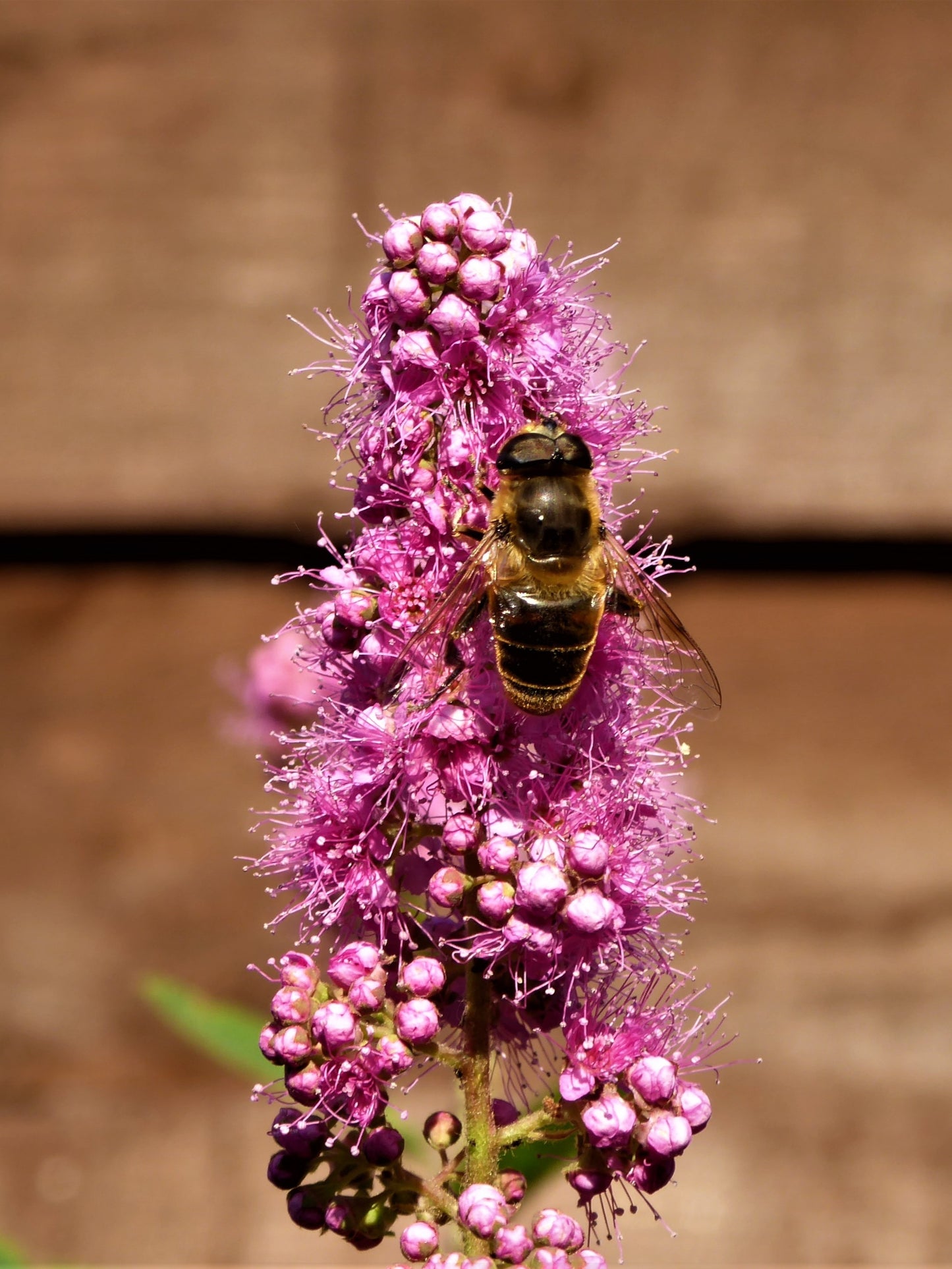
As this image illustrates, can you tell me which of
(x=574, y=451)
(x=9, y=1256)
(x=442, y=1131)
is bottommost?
(x=9, y=1256)

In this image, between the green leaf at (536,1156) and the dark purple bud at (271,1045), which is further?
the green leaf at (536,1156)

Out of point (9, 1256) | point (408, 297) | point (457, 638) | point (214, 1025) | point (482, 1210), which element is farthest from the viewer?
point (214, 1025)

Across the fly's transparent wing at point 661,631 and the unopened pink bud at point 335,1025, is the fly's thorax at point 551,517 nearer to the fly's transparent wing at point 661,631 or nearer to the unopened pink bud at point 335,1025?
the fly's transparent wing at point 661,631

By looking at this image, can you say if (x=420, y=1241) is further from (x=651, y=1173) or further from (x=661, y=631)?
(x=661, y=631)

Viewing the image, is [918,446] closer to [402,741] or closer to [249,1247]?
[402,741]

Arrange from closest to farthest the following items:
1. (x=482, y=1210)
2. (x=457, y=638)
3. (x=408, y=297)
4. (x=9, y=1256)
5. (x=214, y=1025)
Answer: (x=482, y=1210)
(x=408, y=297)
(x=457, y=638)
(x=9, y=1256)
(x=214, y=1025)

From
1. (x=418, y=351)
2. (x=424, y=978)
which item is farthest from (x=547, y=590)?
(x=424, y=978)

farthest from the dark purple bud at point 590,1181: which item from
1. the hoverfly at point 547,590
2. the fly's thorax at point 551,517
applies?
the fly's thorax at point 551,517
